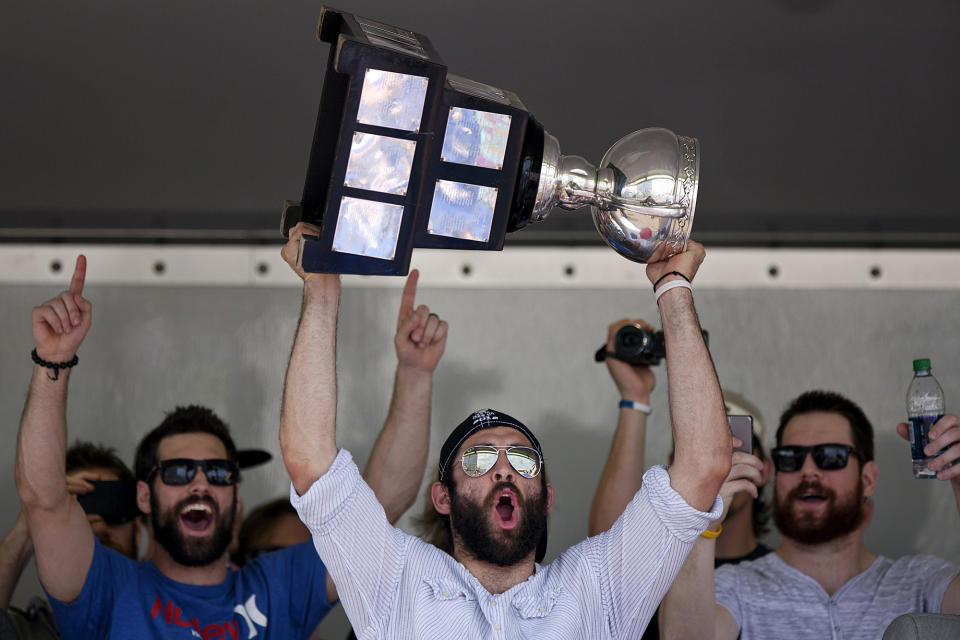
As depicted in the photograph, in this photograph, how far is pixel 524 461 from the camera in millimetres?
1993

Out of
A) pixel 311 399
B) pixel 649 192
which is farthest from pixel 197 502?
pixel 649 192

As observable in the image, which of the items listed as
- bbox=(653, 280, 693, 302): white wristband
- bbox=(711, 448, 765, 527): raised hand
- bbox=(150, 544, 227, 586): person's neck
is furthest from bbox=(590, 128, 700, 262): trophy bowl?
bbox=(150, 544, 227, 586): person's neck

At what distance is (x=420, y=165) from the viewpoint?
1.60 m

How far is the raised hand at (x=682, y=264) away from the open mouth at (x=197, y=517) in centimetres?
114

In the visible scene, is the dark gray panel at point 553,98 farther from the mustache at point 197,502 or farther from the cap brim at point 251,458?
the mustache at point 197,502

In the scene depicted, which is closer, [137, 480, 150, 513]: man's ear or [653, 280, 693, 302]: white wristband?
[653, 280, 693, 302]: white wristband

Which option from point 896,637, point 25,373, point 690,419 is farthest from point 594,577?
point 25,373

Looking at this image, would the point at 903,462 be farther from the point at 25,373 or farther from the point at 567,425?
the point at 25,373

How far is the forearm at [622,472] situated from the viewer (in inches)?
100

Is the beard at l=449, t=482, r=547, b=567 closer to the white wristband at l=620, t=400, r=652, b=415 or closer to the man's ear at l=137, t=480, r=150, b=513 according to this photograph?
the white wristband at l=620, t=400, r=652, b=415

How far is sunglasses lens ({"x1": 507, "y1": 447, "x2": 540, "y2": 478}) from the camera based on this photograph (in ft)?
6.52

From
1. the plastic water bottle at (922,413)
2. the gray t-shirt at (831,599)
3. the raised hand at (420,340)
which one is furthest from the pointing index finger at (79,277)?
the plastic water bottle at (922,413)

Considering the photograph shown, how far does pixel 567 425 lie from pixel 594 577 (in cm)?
130

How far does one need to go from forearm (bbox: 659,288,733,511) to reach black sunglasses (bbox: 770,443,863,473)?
0.69m
